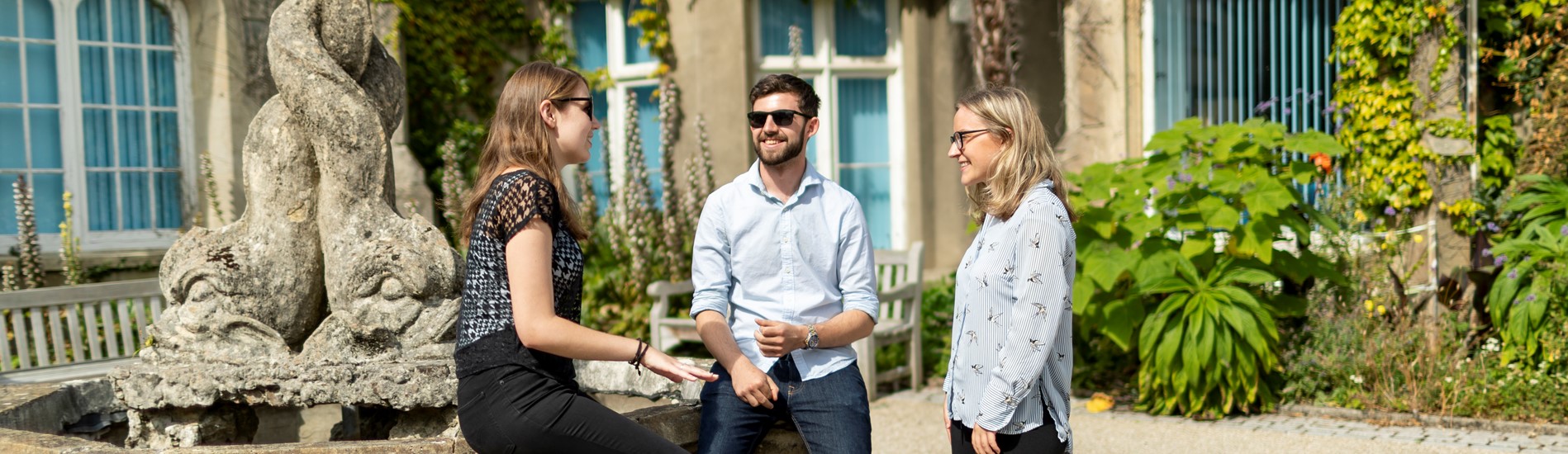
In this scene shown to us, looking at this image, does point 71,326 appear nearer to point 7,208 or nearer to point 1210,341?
point 7,208

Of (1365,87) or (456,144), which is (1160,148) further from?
(456,144)

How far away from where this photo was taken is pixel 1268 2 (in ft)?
26.7

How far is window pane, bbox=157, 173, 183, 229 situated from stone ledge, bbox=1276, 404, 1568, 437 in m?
7.56

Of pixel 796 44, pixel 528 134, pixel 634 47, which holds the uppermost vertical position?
pixel 634 47

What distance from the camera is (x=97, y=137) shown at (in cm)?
821

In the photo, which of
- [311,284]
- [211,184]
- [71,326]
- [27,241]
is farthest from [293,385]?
[211,184]

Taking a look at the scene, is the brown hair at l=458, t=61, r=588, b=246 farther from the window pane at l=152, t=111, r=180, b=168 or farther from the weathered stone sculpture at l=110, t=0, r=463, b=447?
the window pane at l=152, t=111, r=180, b=168

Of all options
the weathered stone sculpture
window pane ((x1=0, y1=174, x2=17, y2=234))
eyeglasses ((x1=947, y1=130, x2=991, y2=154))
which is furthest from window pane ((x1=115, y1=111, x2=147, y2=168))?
eyeglasses ((x1=947, y1=130, x2=991, y2=154))

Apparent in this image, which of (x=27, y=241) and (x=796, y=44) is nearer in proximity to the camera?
(x=27, y=241)

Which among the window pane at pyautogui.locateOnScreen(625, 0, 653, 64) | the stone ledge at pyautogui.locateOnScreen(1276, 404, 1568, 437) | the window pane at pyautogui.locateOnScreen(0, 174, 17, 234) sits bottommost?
the stone ledge at pyautogui.locateOnScreen(1276, 404, 1568, 437)

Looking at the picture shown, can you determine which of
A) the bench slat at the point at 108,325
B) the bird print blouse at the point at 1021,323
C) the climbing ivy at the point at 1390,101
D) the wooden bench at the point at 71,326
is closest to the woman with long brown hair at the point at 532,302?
the bird print blouse at the point at 1021,323

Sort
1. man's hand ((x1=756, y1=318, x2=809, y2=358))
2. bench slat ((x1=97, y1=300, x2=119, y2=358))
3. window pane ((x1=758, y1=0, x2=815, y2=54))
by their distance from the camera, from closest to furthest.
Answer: man's hand ((x1=756, y1=318, x2=809, y2=358)), bench slat ((x1=97, y1=300, x2=119, y2=358)), window pane ((x1=758, y1=0, x2=815, y2=54))

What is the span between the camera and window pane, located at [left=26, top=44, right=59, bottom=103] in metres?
7.91

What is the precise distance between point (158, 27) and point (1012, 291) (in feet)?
Answer: 26.1
